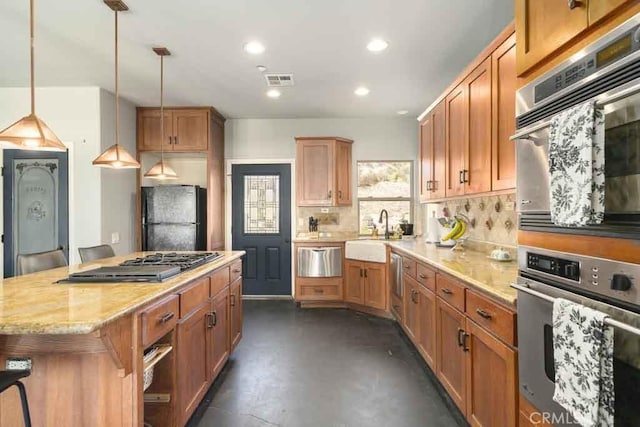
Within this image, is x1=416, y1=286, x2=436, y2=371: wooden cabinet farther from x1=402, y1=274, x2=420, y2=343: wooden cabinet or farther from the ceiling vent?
the ceiling vent

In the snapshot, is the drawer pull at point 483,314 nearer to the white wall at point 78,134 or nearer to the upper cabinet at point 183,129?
the upper cabinet at point 183,129

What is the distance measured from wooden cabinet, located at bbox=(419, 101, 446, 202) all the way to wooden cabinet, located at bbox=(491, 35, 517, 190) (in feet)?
Result: 2.99

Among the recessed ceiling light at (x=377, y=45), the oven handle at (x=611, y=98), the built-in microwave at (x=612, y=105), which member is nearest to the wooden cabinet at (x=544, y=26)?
the built-in microwave at (x=612, y=105)

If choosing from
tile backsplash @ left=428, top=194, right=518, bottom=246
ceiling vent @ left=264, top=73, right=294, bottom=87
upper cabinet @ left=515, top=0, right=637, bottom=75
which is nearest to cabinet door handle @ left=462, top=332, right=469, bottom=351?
tile backsplash @ left=428, top=194, right=518, bottom=246

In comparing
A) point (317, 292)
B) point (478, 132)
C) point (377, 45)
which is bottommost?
point (317, 292)

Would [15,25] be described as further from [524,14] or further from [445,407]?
[445,407]

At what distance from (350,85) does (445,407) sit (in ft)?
10.4

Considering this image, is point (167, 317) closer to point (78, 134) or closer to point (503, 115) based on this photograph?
point (503, 115)

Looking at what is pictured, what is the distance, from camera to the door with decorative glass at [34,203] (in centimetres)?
376

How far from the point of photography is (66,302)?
1.33 metres

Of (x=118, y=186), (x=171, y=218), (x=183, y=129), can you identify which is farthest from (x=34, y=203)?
(x=183, y=129)

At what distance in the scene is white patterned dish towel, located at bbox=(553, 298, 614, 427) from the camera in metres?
0.87

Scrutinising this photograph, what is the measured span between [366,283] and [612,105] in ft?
11.6

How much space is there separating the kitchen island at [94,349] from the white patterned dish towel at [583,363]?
4.84ft
